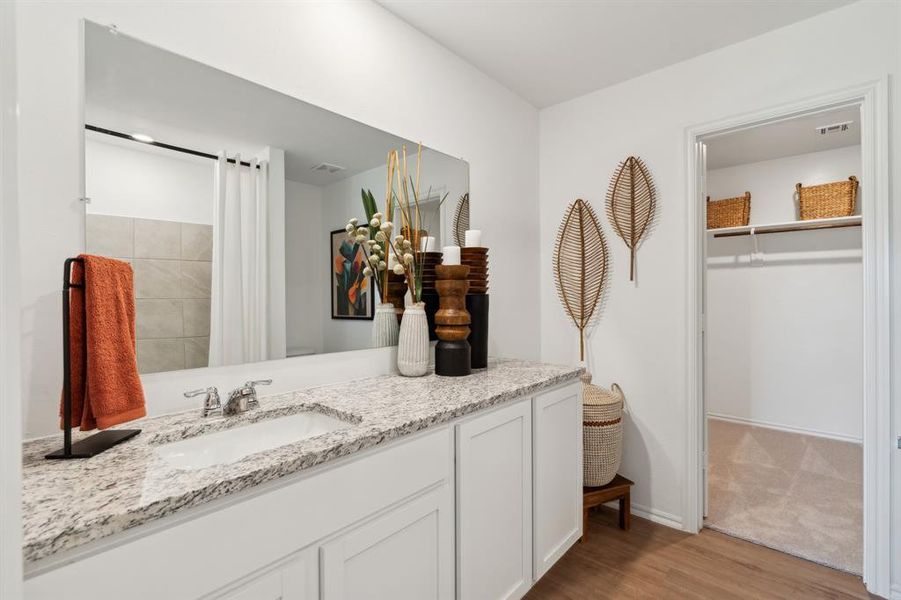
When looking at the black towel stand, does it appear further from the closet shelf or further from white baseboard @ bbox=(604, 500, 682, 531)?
the closet shelf

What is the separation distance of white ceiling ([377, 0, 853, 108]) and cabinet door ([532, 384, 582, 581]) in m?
1.73

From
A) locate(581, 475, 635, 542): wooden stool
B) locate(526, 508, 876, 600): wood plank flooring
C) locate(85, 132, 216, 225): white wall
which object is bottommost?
locate(526, 508, 876, 600): wood plank flooring

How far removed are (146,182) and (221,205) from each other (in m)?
0.21

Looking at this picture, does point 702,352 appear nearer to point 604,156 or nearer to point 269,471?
point 604,156

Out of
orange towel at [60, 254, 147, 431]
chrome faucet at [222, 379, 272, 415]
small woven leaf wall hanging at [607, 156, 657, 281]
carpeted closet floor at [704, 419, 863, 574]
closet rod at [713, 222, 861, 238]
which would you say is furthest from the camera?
closet rod at [713, 222, 861, 238]

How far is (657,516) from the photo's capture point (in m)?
2.50

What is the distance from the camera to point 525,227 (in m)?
2.85

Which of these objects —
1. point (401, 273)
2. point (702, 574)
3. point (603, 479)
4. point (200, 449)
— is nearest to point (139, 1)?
point (401, 273)

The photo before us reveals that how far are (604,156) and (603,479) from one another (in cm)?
192

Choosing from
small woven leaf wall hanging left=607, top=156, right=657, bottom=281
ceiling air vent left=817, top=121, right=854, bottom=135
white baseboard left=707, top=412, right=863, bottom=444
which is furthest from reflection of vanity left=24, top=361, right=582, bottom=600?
white baseboard left=707, top=412, right=863, bottom=444

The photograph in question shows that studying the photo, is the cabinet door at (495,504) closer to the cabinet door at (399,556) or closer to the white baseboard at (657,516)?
the cabinet door at (399,556)

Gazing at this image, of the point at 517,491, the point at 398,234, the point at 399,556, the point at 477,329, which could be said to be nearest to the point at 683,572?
the point at 517,491

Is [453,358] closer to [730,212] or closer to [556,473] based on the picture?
[556,473]

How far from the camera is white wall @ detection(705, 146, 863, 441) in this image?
12.2 ft
